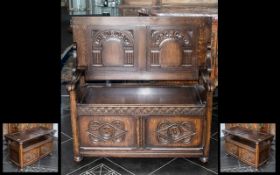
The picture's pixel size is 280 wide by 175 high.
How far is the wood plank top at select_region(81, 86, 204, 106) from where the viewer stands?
254cm

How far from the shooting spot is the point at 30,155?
239 centimetres

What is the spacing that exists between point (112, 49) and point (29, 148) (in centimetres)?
94

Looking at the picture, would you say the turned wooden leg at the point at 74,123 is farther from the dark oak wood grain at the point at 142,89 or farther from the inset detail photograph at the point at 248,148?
the inset detail photograph at the point at 248,148

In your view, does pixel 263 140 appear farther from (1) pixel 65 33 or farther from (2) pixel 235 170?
(1) pixel 65 33

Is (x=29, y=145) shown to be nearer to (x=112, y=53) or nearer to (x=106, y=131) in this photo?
(x=106, y=131)

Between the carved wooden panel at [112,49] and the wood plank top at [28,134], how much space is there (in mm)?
636

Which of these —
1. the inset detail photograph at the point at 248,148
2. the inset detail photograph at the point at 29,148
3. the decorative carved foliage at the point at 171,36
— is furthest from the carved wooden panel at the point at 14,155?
the inset detail photograph at the point at 248,148

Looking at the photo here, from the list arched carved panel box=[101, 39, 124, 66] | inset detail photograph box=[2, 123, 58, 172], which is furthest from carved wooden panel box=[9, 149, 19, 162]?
arched carved panel box=[101, 39, 124, 66]

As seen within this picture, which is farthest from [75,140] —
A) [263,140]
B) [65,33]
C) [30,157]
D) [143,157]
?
[65,33]

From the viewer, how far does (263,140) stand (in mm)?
2420

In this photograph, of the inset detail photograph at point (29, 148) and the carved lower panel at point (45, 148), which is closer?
the inset detail photograph at point (29, 148)

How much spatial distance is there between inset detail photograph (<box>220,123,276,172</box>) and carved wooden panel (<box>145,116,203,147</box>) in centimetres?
24

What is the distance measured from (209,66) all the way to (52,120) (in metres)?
1.29

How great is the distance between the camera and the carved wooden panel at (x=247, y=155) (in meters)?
2.48
